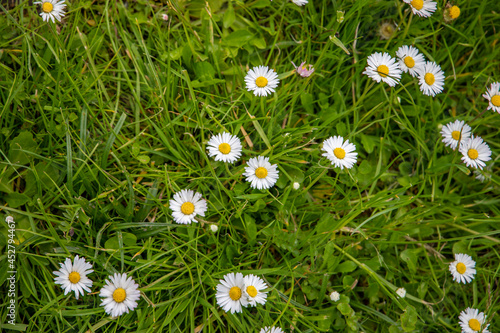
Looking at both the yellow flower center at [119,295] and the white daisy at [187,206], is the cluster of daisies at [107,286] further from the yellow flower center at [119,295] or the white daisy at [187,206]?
the white daisy at [187,206]

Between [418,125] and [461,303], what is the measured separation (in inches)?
45.3

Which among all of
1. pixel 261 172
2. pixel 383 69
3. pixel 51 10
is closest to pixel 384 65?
pixel 383 69

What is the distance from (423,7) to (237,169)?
153cm

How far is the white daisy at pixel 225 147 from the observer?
201 cm

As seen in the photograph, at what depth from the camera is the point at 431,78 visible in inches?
91.9

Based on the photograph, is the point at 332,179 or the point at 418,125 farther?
the point at 418,125

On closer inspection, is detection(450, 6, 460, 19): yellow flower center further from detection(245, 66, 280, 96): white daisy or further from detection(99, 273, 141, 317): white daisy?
detection(99, 273, 141, 317): white daisy

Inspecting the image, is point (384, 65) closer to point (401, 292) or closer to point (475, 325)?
point (401, 292)

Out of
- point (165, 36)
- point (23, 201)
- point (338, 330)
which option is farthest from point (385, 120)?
point (23, 201)

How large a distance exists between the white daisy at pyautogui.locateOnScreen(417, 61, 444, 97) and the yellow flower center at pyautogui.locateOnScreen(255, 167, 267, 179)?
1.12 metres

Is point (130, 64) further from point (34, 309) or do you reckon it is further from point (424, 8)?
point (424, 8)

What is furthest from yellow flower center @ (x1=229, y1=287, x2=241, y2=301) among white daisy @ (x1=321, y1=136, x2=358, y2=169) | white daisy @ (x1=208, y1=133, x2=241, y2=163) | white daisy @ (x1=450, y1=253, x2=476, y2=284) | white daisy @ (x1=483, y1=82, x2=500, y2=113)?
white daisy @ (x1=483, y1=82, x2=500, y2=113)

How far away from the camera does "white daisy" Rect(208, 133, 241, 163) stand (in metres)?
2.01

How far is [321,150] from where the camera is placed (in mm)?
2189
